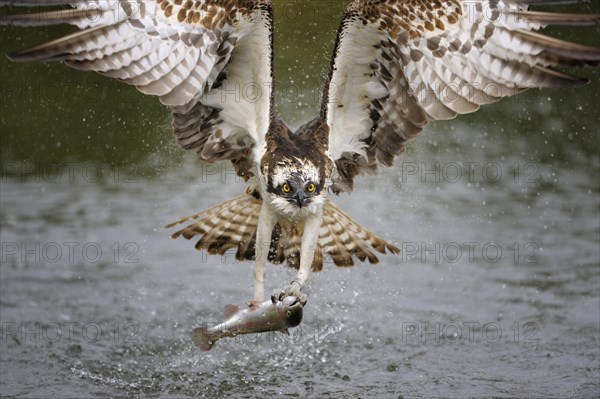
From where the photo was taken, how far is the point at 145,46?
5.69m

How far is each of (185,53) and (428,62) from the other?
5.14 feet

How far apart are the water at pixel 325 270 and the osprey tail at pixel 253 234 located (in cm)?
100

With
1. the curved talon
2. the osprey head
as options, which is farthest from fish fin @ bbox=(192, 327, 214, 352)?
the osprey head

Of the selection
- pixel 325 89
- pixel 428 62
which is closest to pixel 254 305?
pixel 325 89

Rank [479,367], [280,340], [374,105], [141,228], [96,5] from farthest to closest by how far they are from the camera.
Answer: [141,228] → [280,340] → [479,367] → [374,105] → [96,5]

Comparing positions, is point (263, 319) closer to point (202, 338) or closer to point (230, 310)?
point (230, 310)

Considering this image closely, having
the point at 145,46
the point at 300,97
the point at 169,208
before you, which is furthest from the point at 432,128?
the point at 145,46

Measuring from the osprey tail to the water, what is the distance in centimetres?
100

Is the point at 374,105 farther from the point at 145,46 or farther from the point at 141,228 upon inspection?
the point at 141,228

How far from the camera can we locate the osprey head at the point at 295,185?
19.9ft

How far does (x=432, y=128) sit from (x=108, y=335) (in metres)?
5.77

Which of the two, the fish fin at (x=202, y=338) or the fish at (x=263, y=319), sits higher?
the fish at (x=263, y=319)

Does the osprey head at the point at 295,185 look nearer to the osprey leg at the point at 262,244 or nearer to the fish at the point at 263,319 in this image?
the osprey leg at the point at 262,244
